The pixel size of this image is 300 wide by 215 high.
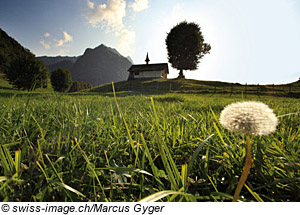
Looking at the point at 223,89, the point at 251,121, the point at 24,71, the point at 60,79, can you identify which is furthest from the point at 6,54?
the point at 251,121

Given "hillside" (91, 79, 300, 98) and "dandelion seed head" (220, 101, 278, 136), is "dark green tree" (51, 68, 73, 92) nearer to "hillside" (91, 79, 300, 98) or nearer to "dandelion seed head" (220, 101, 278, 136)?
"hillside" (91, 79, 300, 98)

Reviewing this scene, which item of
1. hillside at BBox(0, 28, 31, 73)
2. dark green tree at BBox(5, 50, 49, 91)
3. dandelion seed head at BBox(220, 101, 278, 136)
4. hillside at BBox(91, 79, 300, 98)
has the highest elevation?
hillside at BBox(0, 28, 31, 73)

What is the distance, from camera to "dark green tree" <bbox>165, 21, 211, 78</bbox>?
135 feet

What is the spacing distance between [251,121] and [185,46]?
45.7 m

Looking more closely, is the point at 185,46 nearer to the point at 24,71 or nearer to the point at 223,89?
the point at 223,89

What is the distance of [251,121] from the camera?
2.13 ft

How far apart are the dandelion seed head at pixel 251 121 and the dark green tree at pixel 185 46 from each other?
44.0 metres

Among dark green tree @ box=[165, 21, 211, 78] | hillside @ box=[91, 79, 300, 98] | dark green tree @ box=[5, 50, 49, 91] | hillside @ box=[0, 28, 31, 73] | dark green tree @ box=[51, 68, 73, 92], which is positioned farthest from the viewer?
dark green tree @ box=[51, 68, 73, 92]

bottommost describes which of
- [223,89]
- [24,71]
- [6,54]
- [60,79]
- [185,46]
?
[223,89]

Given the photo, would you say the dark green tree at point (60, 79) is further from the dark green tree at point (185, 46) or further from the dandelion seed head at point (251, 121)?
the dandelion seed head at point (251, 121)

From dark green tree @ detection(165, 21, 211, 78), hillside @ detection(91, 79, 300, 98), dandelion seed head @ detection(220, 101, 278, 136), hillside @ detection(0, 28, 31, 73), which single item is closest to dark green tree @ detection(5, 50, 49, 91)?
hillside @ detection(0, 28, 31, 73)

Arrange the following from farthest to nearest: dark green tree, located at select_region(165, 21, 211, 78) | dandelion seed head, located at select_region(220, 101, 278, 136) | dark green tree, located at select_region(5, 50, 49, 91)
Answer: dark green tree, located at select_region(165, 21, 211, 78), dark green tree, located at select_region(5, 50, 49, 91), dandelion seed head, located at select_region(220, 101, 278, 136)

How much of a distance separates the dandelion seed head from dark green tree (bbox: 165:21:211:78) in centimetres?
4397
